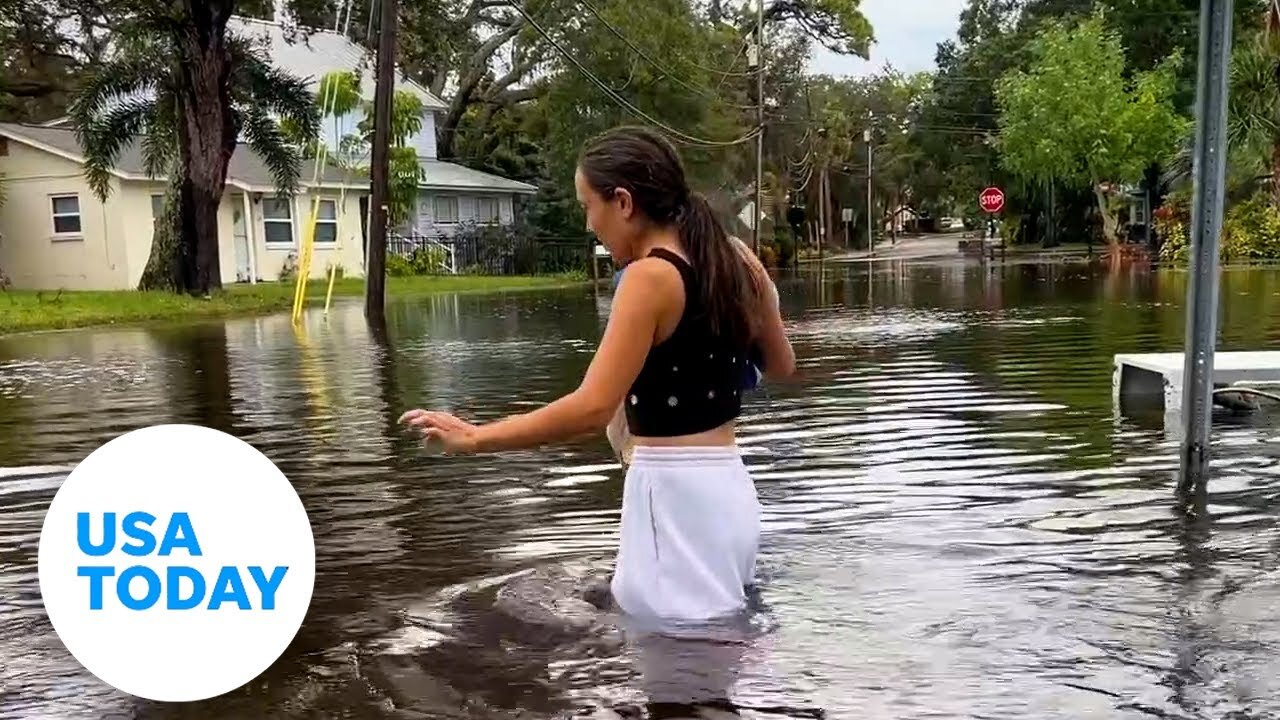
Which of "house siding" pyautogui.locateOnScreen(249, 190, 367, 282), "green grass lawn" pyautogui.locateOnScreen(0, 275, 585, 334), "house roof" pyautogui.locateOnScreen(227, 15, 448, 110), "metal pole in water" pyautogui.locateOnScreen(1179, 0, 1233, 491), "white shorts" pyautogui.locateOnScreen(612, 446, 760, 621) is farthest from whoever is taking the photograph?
"house roof" pyautogui.locateOnScreen(227, 15, 448, 110)

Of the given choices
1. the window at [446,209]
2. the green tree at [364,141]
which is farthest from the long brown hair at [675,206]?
the window at [446,209]

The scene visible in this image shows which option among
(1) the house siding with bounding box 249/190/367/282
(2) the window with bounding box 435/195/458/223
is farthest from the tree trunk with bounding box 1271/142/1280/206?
(2) the window with bounding box 435/195/458/223

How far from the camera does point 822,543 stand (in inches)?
231

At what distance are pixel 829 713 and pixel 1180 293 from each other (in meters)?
22.1

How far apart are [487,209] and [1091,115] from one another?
71.8 ft

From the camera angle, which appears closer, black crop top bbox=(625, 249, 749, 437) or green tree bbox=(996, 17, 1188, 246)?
black crop top bbox=(625, 249, 749, 437)

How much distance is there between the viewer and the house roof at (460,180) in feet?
153

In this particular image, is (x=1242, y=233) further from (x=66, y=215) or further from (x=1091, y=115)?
(x=66, y=215)

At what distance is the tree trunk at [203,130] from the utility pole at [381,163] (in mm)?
4651

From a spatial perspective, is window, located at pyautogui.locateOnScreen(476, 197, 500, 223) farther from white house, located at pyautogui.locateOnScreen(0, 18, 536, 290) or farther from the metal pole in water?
the metal pole in water

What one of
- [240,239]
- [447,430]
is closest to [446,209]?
[240,239]

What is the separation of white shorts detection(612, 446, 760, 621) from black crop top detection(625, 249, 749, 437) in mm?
77

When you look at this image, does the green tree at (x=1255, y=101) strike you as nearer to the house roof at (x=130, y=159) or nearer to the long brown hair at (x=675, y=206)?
the house roof at (x=130, y=159)

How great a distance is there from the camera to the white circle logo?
10.4 ft
